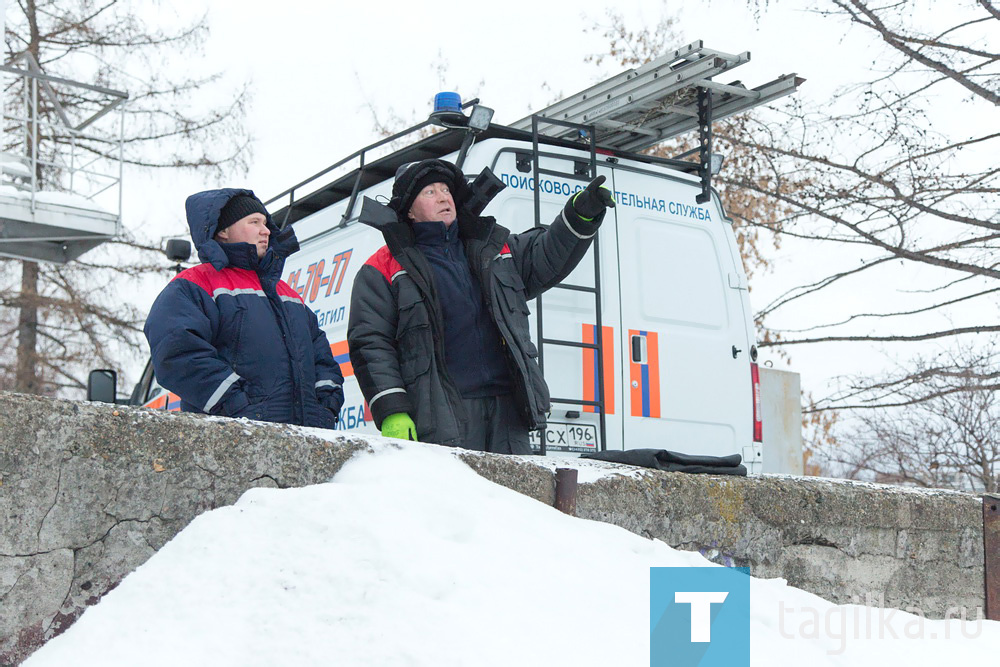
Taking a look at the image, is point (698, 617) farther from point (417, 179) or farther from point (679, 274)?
point (679, 274)

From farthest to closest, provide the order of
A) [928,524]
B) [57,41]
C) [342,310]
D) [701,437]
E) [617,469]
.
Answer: [57,41]
[342,310]
[701,437]
[928,524]
[617,469]

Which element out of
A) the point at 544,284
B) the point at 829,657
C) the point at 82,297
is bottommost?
the point at 829,657

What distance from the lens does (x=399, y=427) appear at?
3.81 m

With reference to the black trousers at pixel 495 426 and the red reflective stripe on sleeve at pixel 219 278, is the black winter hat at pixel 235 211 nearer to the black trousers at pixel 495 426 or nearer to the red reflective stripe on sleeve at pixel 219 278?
the red reflective stripe on sleeve at pixel 219 278

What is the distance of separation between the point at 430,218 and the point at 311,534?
1849mm

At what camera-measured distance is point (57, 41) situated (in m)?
15.6

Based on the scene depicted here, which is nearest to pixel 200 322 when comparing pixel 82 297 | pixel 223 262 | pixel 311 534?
pixel 223 262

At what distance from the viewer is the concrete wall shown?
8.11 ft

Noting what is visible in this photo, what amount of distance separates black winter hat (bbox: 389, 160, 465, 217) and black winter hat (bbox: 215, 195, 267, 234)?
53cm

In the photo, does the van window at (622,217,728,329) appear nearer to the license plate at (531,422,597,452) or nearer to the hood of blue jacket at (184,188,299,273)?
the license plate at (531,422,597,452)

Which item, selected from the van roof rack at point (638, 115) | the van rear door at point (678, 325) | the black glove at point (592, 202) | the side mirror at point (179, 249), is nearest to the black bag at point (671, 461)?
the black glove at point (592, 202)

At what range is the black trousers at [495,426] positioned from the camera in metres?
3.98

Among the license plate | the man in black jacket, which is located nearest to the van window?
the license plate

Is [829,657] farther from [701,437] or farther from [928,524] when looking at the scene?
[701,437]
